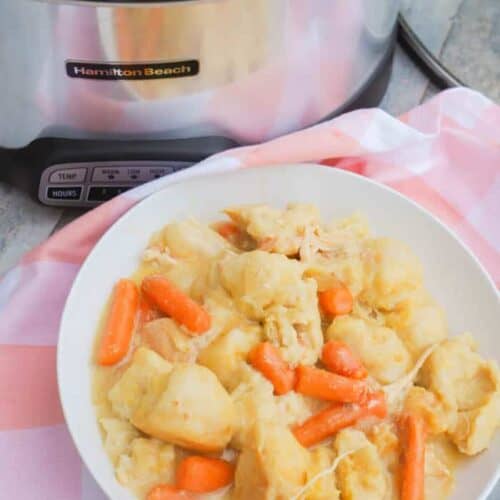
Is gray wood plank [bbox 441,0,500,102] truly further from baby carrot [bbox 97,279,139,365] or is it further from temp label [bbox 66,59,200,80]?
baby carrot [bbox 97,279,139,365]

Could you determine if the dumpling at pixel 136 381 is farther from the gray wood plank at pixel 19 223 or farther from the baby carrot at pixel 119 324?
the gray wood plank at pixel 19 223

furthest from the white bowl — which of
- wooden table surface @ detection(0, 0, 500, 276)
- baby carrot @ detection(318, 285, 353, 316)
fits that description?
wooden table surface @ detection(0, 0, 500, 276)

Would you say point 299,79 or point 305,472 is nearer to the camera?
point 305,472

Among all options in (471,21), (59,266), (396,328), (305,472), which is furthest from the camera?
(471,21)

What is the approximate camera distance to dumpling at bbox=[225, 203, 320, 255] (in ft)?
3.05

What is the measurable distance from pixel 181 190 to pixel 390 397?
1.05 feet

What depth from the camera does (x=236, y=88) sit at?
3.20 ft

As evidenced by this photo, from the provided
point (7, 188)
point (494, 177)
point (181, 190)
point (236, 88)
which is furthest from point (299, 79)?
point (7, 188)

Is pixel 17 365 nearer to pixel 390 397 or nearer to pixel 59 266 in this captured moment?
pixel 59 266

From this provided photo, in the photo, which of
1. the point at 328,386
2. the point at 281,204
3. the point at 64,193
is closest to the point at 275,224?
the point at 281,204

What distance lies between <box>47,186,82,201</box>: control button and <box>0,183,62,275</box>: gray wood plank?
0.15ft

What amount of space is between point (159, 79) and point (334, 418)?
1.26ft

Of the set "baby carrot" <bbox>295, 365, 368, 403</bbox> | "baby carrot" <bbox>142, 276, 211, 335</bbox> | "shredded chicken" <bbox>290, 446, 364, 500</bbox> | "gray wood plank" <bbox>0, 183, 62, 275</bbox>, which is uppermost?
"baby carrot" <bbox>142, 276, 211, 335</bbox>

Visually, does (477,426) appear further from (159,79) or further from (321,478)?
(159,79)
